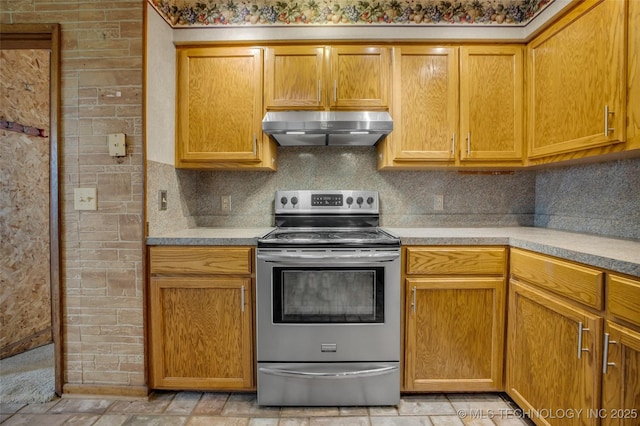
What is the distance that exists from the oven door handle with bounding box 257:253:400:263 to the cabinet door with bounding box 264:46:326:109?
0.96m

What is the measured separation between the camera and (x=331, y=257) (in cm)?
172

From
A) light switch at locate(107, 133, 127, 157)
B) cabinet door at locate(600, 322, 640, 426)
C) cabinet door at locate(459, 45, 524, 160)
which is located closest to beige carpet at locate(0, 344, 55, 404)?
light switch at locate(107, 133, 127, 157)

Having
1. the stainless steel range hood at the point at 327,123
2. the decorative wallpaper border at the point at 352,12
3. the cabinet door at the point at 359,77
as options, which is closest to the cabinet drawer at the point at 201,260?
the stainless steel range hood at the point at 327,123

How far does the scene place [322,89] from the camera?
2.06 metres

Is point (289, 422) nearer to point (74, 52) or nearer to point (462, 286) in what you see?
point (462, 286)

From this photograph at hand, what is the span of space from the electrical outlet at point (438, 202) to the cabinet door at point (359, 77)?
2.57 ft

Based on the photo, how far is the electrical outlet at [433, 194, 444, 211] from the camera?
2.38 m

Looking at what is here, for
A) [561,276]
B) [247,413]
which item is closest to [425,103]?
[561,276]

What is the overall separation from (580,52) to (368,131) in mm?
1102

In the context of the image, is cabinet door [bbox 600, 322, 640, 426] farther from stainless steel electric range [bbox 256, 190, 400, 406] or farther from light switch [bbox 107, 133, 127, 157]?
light switch [bbox 107, 133, 127, 157]

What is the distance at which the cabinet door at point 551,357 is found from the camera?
4.00 ft

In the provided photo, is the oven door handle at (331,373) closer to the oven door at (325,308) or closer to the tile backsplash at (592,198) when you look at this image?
the oven door at (325,308)

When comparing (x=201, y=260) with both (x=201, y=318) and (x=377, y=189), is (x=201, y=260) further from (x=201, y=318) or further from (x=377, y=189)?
(x=377, y=189)

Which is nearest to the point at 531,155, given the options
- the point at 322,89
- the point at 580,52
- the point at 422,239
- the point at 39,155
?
the point at 580,52
